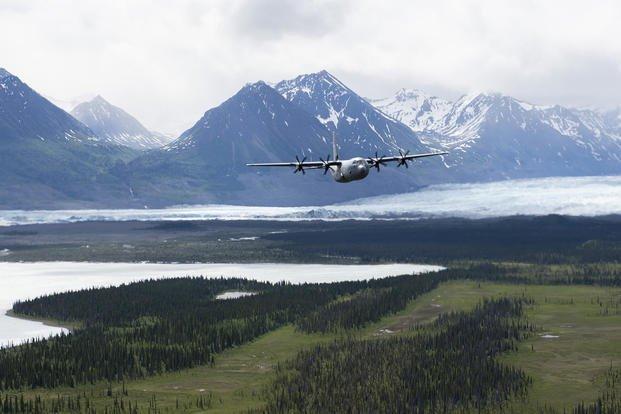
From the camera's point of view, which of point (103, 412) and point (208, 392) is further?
point (208, 392)

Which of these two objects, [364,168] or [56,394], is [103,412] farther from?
[364,168]

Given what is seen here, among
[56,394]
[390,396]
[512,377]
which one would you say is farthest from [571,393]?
[56,394]

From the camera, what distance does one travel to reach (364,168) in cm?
14675

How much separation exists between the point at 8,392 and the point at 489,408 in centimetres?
11303

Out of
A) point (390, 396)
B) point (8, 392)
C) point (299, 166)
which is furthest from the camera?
point (8, 392)

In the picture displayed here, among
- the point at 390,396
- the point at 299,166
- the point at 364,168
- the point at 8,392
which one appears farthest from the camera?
the point at 8,392

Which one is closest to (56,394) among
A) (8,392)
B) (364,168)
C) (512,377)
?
(8,392)

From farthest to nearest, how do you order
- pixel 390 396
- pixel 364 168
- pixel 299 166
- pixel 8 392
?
pixel 8 392
pixel 390 396
pixel 299 166
pixel 364 168

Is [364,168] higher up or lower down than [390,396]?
higher up

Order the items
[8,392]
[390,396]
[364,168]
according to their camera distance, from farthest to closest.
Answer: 1. [8,392]
2. [390,396]
3. [364,168]

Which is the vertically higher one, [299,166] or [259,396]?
[299,166]

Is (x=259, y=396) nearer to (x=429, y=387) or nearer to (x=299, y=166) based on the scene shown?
(x=429, y=387)

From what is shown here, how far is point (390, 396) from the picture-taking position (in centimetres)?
17925

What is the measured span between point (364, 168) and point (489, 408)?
6416cm
